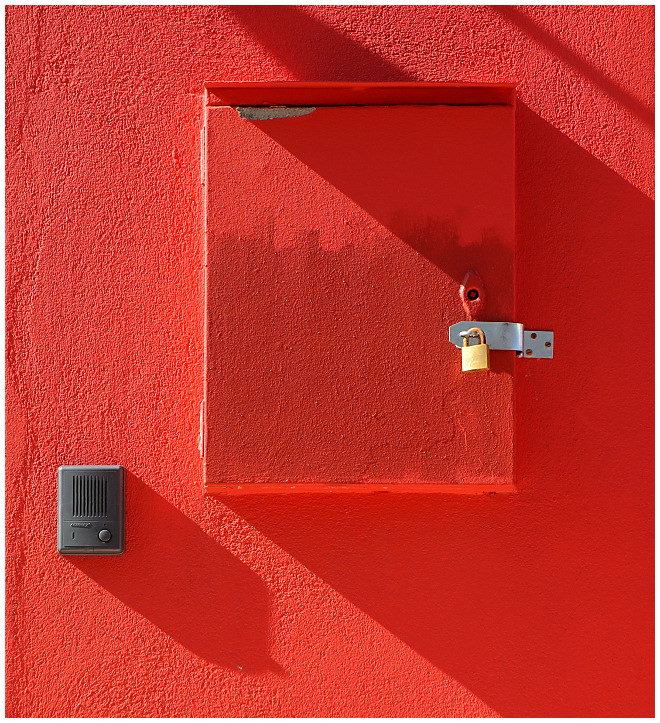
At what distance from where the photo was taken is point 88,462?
1.70 meters

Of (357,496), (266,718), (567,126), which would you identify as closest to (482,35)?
(567,126)

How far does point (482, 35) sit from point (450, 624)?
1.46 m

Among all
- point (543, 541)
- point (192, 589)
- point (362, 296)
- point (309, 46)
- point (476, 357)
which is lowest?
point (192, 589)

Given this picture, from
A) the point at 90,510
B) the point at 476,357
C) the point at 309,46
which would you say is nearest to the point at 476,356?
the point at 476,357

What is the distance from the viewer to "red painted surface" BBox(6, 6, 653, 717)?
1660 millimetres

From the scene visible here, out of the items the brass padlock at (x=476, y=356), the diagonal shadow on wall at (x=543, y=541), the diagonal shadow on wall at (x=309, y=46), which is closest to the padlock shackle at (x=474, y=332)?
the brass padlock at (x=476, y=356)

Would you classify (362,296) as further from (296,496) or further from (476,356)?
(296,496)

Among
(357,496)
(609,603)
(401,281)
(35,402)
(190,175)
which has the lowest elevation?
(609,603)

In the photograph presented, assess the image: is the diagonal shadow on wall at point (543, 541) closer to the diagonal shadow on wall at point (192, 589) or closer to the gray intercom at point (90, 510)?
the diagonal shadow on wall at point (192, 589)

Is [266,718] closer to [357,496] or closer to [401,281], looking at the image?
[357,496]

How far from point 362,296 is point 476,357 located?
29 centimetres

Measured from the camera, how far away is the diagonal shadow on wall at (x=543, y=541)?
166 cm

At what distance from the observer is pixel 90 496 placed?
166 centimetres

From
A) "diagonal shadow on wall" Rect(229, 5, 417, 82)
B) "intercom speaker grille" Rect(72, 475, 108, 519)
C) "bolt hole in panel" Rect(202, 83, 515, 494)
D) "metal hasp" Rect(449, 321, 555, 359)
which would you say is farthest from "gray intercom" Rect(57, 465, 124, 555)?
"diagonal shadow on wall" Rect(229, 5, 417, 82)
